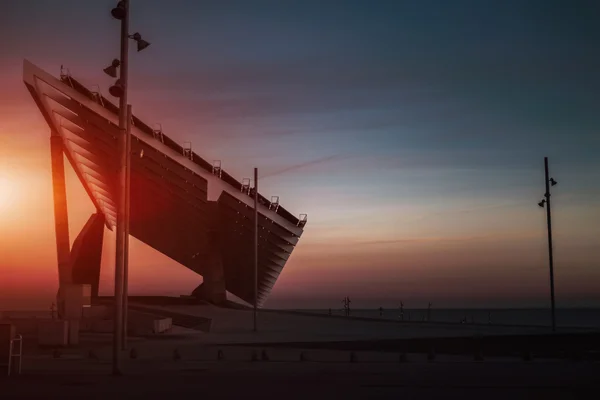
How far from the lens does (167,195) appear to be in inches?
2030

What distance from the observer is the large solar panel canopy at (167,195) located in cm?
4153

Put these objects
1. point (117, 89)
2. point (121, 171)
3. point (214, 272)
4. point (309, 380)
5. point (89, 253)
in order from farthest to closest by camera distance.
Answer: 1. point (214, 272)
2. point (89, 253)
3. point (121, 171)
4. point (117, 89)
5. point (309, 380)

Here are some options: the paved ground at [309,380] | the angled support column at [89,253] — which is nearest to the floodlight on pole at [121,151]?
the paved ground at [309,380]

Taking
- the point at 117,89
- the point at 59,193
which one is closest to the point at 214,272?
the point at 59,193

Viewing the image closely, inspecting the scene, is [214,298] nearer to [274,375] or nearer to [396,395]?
[274,375]

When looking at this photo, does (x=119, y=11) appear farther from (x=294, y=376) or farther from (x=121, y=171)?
(x=294, y=376)

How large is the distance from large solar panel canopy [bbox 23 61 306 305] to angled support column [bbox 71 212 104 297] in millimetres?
105

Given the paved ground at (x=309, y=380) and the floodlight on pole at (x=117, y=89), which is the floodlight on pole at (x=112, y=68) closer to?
the floodlight on pole at (x=117, y=89)

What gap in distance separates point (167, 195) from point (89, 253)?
1069 centimetres

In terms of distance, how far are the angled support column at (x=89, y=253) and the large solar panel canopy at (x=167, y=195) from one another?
0.11m

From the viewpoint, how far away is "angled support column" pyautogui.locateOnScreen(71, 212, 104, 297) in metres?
57.5

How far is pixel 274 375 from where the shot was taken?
54.3 feet

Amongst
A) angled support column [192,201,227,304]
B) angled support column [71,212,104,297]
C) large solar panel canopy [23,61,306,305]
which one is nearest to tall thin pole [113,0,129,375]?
large solar panel canopy [23,61,306,305]

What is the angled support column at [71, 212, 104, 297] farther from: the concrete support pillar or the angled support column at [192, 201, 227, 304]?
the concrete support pillar
